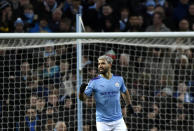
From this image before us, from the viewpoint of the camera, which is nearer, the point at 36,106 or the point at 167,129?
the point at 36,106

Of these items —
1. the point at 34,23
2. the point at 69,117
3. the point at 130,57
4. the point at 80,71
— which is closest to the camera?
the point at 80,71

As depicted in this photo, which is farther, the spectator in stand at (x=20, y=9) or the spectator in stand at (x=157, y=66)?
the spectator in stand at (x=20, y=9)

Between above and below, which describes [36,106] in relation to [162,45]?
below

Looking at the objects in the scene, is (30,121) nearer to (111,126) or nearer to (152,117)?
(111,126)

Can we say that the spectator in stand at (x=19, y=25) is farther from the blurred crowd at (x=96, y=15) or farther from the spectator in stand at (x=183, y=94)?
the spectator in stand at (x=183, y=94)

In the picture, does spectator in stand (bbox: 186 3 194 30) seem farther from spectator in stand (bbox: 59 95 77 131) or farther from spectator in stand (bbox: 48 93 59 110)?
spectator in stand (bbox: 48 93 59 110)

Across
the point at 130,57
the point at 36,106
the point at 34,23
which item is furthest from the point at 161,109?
the point at 34,23

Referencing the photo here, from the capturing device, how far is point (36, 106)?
8523mm

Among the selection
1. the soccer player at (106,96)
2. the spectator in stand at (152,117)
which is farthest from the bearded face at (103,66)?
the spectator in stand at (152,117)

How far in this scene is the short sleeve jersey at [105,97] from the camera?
719 centimetres

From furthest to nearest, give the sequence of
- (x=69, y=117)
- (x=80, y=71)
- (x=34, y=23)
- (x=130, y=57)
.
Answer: (x=34, y=23)
(x=130, y=57)
(x=69, y=117)
(x=80, y=71)

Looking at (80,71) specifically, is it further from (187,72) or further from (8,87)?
(187,72)

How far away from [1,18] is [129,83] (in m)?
3.31

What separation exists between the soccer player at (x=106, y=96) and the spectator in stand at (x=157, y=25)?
129 inches
